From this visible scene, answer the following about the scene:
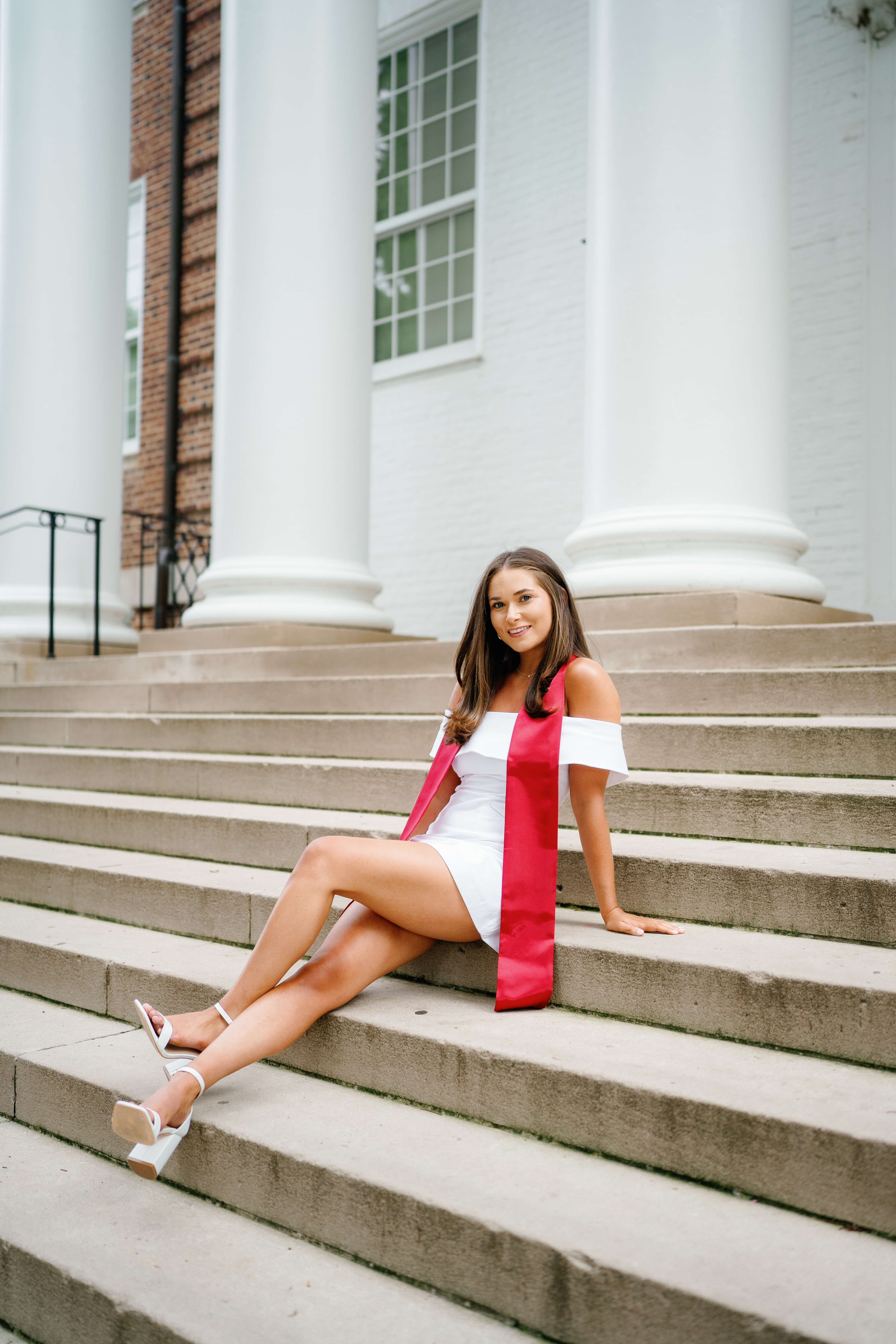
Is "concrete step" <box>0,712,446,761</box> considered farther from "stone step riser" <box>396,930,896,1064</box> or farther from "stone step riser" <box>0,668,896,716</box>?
"stone step riser" <box>396,930,896,1064</box>

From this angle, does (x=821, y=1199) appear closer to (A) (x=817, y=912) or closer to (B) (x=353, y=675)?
(A) (x=817, y=912)

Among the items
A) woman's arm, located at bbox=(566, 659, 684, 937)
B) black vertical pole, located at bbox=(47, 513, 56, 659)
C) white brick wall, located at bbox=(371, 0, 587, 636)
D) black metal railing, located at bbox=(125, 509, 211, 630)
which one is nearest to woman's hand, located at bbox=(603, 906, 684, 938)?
woman's arm, located at bbox=(566, 659, 684, 937)

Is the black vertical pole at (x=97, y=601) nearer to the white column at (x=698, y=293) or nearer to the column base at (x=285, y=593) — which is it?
the column base at (x=285, y=593)

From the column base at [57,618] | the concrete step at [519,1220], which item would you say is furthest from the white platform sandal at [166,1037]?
the column base at [57,618]

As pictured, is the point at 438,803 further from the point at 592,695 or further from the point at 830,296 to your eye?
the point at 830,296

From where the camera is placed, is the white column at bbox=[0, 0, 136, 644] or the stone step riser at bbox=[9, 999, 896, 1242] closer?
the stone step riser at bbox=[9, 999, 896, 1242]

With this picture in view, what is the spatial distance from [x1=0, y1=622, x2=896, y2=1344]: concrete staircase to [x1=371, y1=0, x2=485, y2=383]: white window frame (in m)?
6.33

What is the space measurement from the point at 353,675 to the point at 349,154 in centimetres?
346

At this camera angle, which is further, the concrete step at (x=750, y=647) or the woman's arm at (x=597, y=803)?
the concrete step at (x=750, y=647)

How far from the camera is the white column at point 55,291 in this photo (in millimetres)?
8570

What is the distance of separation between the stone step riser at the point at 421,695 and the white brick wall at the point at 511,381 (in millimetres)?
3791

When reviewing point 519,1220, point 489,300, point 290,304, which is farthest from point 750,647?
point 489,300

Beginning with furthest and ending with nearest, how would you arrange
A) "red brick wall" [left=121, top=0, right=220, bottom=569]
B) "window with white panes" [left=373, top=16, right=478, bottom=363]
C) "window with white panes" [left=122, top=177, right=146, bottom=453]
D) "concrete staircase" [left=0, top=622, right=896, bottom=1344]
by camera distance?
"window with white panes" [left=122, top=177, right=146, bottom=453]
"red brick wall" [left=121, top=0, right=220, bottom=569]
"window with white panes" [left=373, top=16, right=478, bottom=363]
"concrete staircase" [left=0, top=622, right=896, bottom=1344]

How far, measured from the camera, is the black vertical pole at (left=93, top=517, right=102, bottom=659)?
836 cm
